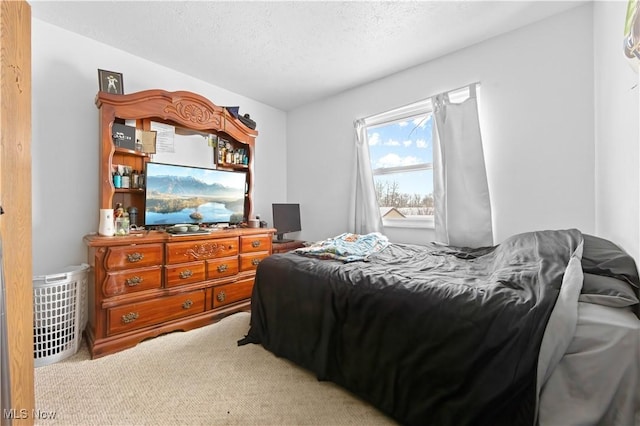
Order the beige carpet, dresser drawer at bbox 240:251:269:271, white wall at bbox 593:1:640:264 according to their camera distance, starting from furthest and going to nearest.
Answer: dresser drawer at bbox 240:251:269:271, the beige carpet, white wall at bbox 593:1:640:264

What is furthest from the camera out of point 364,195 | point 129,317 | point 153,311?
point 364,195

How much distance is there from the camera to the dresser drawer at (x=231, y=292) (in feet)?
8.29

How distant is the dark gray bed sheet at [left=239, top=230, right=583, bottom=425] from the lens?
1.02m

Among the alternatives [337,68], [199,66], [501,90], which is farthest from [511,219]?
[199,66]

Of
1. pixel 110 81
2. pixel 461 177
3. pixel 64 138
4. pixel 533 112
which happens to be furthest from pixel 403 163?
pixel 64 138

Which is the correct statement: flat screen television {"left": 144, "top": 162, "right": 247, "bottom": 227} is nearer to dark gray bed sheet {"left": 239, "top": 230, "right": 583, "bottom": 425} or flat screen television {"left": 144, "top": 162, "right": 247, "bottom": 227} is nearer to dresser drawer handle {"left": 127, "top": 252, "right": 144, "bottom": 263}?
dresser drawer handle {"left": 127, "top": 252, "right": 144, "bottom": 263}

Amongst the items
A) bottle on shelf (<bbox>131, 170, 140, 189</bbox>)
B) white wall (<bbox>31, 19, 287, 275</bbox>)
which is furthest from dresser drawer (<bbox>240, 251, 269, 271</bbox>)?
white wall (<bbox>31, 19, 287, 275</bbox>)

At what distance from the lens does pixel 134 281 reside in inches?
80.5

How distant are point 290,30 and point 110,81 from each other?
161 cm

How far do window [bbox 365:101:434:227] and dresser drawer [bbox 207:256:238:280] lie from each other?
1.79m

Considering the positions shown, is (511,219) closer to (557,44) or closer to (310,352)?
(557,44)

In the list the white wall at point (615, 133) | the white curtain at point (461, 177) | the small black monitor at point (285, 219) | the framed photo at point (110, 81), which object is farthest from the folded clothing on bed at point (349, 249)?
the framed photo at point (110, 81)

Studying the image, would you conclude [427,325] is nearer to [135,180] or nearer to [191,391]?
[191,391]

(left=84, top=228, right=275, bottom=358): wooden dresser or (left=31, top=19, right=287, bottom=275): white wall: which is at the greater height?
(left=31, top=19, right=287, bottom=275): white wall
